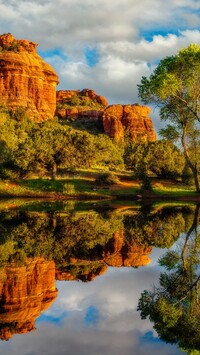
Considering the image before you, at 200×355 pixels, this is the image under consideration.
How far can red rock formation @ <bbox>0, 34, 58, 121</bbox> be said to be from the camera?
154m

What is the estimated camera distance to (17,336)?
29.3 feet

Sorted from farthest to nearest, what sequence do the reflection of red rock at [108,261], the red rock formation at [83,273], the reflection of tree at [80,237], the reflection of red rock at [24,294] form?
the reflection of tree at [80,237] → the reflection of red rock at [108,261] → the red rock formation at [83,273] → the reflection of red rock at [24,294]

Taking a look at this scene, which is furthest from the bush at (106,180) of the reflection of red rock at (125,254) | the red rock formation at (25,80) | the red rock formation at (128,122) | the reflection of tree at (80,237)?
the red rock formation at (128,122)

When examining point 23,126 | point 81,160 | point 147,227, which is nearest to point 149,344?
point 147,227

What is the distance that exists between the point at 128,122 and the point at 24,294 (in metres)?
176

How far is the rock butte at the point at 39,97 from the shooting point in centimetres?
15550

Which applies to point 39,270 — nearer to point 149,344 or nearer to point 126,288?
point 126,288

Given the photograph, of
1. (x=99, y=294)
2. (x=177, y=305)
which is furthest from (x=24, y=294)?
(x=177, y=305)

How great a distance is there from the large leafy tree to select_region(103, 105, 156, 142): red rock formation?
375 ft

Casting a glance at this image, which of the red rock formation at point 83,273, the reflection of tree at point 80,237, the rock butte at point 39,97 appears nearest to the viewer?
the red rock formation at point 83,273

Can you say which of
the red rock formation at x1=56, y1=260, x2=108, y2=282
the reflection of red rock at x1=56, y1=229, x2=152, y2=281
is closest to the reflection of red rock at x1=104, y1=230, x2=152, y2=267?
the reflection of red rock at x1=56, y1=229, x2=152, y2=281

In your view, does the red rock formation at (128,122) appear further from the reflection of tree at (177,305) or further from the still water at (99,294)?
the reflection of tree at (177,305)

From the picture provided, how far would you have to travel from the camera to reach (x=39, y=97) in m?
163

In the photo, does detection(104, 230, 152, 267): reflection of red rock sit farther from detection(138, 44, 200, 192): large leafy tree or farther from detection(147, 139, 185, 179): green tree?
detection(147, 139, 185, 179): green tree
